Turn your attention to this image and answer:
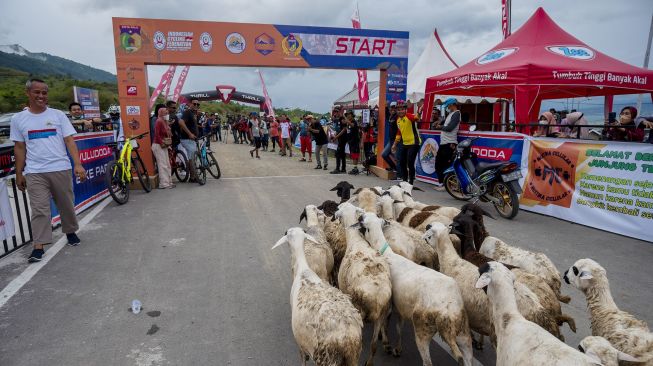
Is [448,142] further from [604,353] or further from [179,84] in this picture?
[179,84]

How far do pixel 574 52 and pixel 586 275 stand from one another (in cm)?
904

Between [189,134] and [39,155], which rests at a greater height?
[189,134]

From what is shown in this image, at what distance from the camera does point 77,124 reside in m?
9.11

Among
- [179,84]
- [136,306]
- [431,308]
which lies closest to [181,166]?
[136,306]

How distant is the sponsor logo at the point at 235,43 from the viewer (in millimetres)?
10141

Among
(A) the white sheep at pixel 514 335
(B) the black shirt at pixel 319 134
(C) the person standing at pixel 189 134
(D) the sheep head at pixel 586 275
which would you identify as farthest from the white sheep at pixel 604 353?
(B) the black shirt at pixel 319 134

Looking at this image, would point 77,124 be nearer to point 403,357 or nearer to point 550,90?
point 403,357

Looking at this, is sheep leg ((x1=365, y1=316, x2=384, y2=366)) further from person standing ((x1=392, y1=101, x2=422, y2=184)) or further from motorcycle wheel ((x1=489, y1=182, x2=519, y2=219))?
person standing ((x1=392, y1=101, x2=422, y2=184))

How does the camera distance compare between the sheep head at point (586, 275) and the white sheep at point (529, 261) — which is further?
the white sheep at point (529, 261)

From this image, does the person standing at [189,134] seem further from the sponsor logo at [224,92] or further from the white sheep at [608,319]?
the sponsor logo at [224,92]

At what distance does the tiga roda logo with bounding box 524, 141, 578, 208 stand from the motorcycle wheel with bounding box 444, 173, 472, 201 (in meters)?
1.29

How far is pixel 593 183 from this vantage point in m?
6.52

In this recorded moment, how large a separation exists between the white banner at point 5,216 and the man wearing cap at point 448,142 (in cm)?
834

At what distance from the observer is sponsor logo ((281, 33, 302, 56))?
34.5 feet
